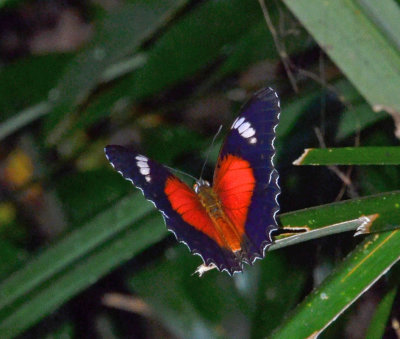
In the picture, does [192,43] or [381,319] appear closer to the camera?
[381,319]

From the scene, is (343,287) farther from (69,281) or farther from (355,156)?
(69,281)

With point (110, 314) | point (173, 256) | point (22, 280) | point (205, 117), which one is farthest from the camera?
point (205, 117)

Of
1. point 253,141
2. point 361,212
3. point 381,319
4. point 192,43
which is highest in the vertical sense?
point 192,43

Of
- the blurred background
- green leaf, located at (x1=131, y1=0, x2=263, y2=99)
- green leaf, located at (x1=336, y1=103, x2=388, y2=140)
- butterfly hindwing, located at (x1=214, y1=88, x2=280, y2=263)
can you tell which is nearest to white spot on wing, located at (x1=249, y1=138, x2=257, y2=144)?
butterfly hindwing, located at (x1=214, y1=88, x2=280, y2=263)

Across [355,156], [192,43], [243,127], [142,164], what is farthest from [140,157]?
[192,43]

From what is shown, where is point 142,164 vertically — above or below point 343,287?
above

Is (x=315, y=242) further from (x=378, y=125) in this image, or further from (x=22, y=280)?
(x=22, y=280)

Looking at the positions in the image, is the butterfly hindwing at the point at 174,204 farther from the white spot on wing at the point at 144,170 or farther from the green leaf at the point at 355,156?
the green leaf at the point at 355,156

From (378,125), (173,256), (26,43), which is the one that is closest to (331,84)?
(378,125)
